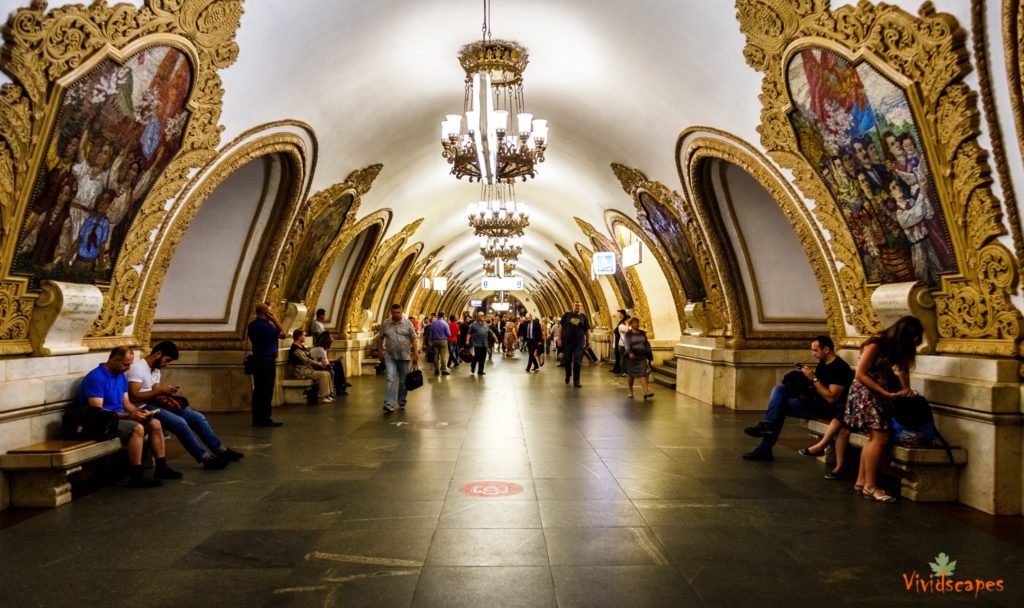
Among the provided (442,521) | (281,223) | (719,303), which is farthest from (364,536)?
(719,303)

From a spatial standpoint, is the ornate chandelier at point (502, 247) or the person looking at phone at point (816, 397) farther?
the ornate chandelier at point (502, 247)

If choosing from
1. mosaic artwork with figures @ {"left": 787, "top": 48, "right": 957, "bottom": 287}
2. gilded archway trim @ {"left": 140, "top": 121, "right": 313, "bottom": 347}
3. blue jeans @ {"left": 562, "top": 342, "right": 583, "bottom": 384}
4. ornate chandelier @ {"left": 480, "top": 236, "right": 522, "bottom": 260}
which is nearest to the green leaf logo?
mosaic artwork with figures @ {"left": 787, "top": 48, "right": 957, "bottom": 287}

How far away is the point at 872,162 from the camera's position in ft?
19.1

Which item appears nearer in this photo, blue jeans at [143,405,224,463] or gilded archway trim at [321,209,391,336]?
blue jeans at [143,405,224,463]

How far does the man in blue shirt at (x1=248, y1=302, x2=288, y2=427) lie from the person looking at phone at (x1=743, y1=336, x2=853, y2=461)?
501cm

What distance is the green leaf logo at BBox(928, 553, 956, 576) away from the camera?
368 cm

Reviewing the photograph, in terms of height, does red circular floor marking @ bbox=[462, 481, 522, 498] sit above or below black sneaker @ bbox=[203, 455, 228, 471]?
below

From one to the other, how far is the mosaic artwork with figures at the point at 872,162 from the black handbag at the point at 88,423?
5.70 m

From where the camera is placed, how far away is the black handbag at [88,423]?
5.30 m

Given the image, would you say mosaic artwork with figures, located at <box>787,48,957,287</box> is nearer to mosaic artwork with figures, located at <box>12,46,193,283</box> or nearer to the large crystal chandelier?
the large crystal chandelier

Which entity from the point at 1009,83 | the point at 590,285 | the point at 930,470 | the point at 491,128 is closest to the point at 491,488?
the point at 930,470

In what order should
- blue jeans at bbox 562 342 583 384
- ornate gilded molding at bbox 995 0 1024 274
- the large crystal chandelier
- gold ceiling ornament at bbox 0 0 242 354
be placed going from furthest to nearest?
1. blue jeans at bbox 562 342 583 384
2. the large crystal chandelier
3. gold ceiling ornament at bbox 0 0 242 354
4. ornate gilded molding at bbox 995 0 1024 274

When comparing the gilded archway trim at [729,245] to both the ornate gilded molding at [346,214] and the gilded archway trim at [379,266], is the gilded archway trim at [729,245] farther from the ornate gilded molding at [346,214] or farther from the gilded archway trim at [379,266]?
the gilded archway trim at [379,266]

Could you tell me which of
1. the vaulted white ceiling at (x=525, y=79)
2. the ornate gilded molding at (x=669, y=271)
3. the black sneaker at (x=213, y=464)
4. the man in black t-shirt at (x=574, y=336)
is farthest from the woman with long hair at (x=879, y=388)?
the man in black t-shirt at (x=574, y=336)
